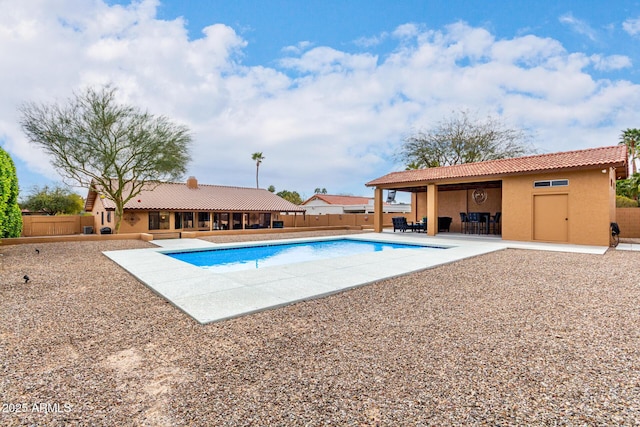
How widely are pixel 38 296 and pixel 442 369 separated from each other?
256 inches

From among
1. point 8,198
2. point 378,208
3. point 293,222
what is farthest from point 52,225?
point 378,208

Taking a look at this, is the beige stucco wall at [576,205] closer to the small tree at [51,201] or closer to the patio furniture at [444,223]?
the patio furniture at [444,223]

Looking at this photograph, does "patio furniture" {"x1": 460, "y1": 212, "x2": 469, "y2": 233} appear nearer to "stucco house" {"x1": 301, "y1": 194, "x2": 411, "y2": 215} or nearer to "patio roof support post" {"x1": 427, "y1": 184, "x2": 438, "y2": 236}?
"patio roof support post" {"x1": 427, "y1": 184, "x2": 438, "y2": 236}

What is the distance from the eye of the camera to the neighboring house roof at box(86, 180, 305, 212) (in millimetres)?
24648

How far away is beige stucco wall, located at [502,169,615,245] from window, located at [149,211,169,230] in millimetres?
23154

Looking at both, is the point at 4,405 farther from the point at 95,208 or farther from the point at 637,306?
the point at 95,208

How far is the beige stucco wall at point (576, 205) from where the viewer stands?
11.9m

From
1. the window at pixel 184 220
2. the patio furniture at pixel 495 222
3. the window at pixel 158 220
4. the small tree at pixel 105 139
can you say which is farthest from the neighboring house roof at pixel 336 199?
the small tree at pixel 105 139

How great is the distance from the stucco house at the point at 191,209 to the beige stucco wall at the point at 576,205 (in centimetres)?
1707

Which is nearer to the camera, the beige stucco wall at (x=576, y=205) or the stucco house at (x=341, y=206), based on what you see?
the beige stucco wall at (x=576, y=205)

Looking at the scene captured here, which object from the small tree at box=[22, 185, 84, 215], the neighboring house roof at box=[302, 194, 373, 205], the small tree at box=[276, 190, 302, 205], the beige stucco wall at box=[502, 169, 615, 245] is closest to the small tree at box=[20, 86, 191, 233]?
the small tree at box=[22, 185, 84, 215]

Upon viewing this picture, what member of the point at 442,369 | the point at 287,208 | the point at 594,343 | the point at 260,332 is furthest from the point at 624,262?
the point at 287,208

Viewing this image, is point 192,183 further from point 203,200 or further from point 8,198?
point 8,198

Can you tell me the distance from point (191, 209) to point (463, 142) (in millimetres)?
23091
